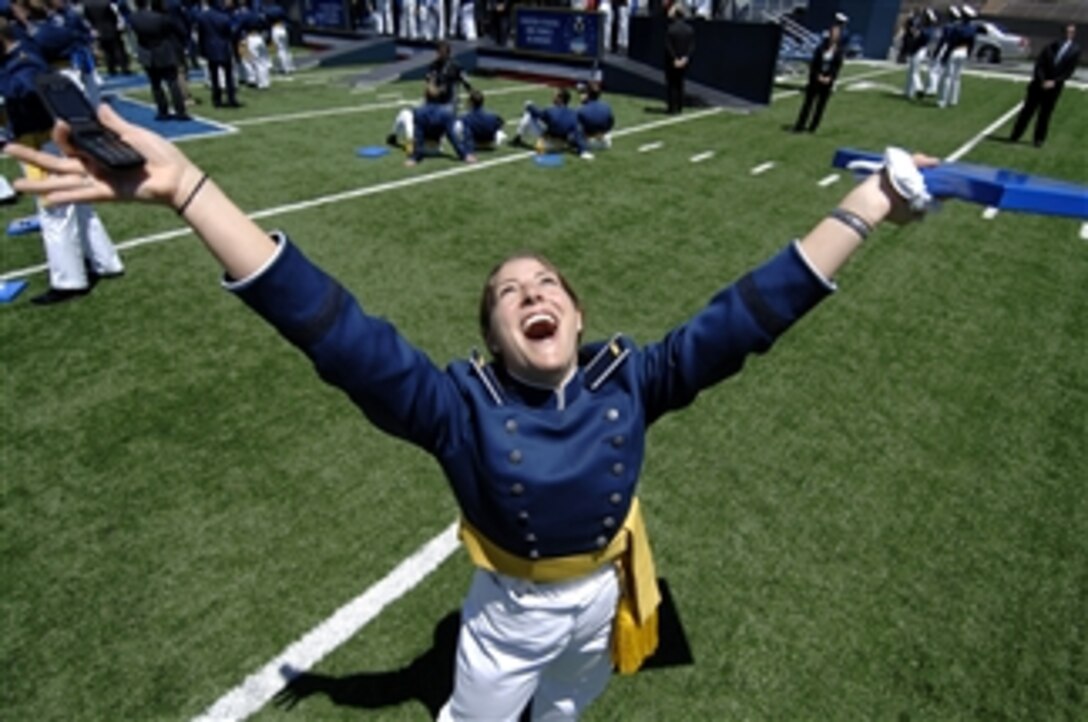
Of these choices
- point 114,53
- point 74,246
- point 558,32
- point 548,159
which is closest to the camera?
point 74,246

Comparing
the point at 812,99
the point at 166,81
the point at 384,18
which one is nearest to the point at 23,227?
the point at 166,81

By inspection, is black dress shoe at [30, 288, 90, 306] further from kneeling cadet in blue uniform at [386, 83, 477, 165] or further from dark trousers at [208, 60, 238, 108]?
dark trousers at [208, 60, 238, 108]

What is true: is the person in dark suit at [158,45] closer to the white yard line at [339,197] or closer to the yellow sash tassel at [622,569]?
the white yard line at [339,197]

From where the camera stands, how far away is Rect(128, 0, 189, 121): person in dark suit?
12.6m

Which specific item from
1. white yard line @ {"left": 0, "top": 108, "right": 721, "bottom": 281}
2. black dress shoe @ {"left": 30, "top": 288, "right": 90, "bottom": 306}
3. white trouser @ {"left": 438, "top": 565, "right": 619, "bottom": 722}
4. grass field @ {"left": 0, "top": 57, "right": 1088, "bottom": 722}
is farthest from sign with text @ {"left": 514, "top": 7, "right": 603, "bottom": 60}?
white trouser @ {"left": 438, "top": 565, "right": 619, "bottom": 722}

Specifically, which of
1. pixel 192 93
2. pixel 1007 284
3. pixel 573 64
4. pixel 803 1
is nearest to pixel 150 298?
Answer: pixel 1007 284

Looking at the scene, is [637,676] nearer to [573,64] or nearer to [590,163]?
[590,163]

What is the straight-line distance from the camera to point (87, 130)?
62.5 inches

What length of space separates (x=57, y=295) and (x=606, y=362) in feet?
21.2

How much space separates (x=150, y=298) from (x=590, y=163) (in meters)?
7.33

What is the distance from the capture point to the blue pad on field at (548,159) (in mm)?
11367

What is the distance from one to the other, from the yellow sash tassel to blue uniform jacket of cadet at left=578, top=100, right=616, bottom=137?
1083cm

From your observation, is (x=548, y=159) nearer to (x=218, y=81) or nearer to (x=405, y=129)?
(x=405, y=129)

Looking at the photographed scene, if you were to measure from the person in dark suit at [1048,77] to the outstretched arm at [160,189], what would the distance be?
15641 millimetres
